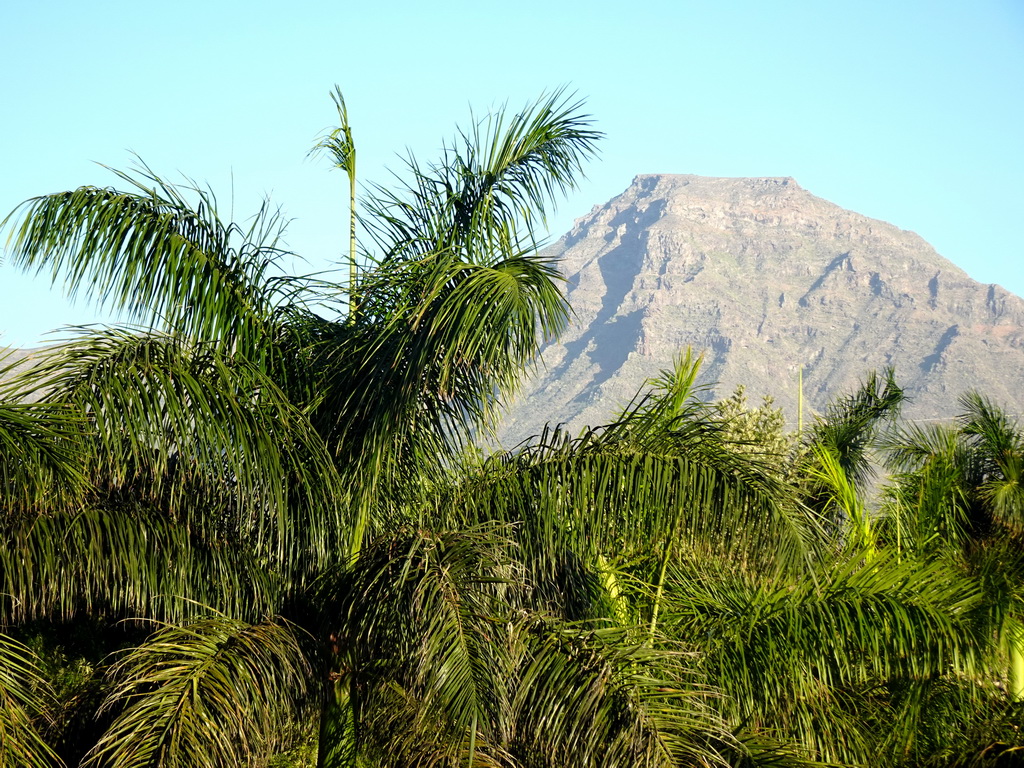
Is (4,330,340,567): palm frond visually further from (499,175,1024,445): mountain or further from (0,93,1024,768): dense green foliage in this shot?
(499,175,1024,445): mountain

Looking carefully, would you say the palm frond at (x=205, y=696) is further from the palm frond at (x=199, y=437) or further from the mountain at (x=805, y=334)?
the mountain at (x=805, y=334)

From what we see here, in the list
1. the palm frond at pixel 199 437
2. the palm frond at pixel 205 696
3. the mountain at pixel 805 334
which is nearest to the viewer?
the palm frond at pixel 205 696

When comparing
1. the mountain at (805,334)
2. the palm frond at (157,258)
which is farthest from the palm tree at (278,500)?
the mountain at (805,334)

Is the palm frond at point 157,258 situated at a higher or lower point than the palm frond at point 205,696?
higher

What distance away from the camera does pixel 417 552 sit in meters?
5.32

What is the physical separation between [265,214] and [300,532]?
1963mm

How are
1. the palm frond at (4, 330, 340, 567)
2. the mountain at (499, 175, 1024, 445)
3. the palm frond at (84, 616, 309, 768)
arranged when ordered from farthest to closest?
the mountain at (499, 175, 1024, 445) < the palm frond at (4, 330, 340, 567) < the palm frond at (84, 616, 309, 768)

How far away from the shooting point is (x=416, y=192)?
6867 mm

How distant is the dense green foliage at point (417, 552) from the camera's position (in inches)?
199

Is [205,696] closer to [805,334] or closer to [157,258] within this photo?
[157,258]

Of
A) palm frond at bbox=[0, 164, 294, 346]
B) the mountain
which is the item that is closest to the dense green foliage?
palm frond at bbox=[0, 164, 294, 346]

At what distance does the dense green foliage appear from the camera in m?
5.04

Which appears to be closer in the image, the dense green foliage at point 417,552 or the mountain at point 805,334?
the dense green foliage at point 417,552

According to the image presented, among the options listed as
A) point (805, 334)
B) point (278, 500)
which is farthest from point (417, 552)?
point (805, 334)
